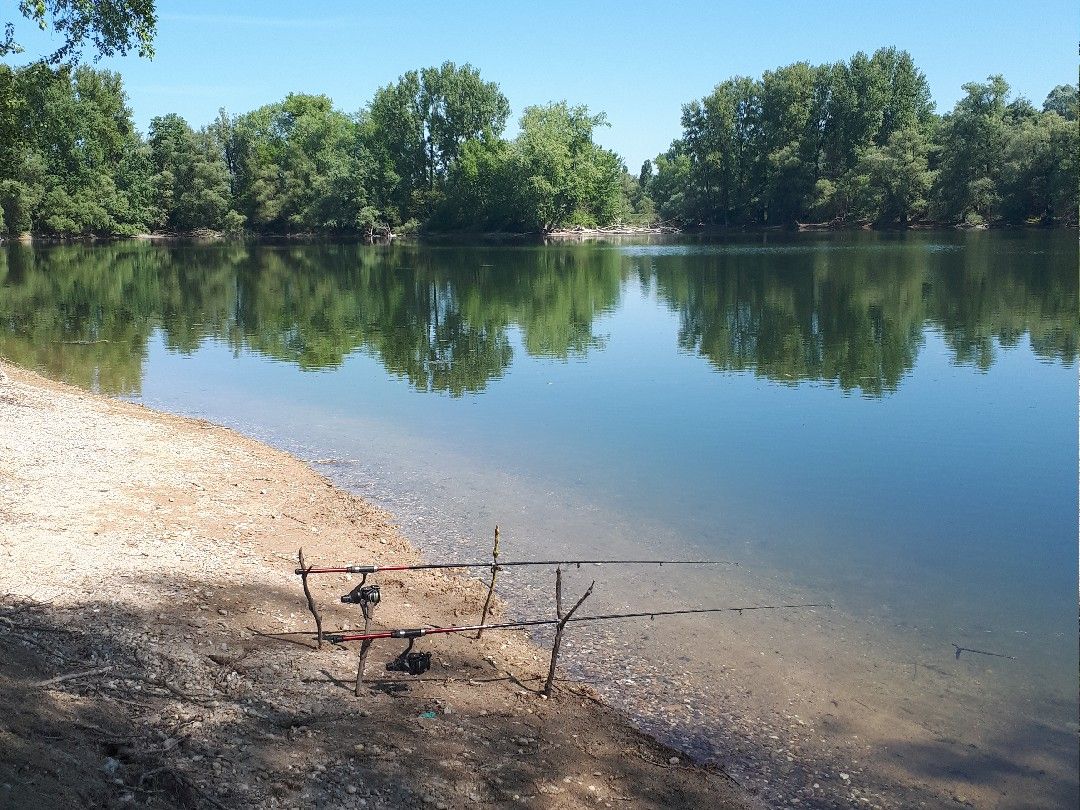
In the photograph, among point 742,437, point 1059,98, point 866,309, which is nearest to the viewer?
point 742,437

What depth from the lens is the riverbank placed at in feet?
20.0

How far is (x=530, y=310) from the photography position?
4012 centimetres

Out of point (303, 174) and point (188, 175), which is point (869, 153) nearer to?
point (303, 174)

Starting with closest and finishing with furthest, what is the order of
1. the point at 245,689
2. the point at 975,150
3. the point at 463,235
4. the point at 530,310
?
the point at 245,689, the point at 530,310, the point at 975,150, the point at 463,235

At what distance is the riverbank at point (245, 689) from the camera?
6090 millimetres

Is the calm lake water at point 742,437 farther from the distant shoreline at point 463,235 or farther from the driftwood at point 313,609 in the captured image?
the distant shoreline at point 463,235

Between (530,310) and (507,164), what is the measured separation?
71349mm

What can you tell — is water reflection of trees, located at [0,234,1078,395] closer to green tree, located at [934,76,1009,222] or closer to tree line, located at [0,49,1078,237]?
green tree, located at [934,76,1009,222]

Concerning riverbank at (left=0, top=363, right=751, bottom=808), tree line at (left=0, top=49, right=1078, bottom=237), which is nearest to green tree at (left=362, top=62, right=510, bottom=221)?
tree line at (left=0, top=49, right=1078, bottom=237)

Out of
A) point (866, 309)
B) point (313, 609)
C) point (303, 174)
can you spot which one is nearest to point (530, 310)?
point (866, 309)

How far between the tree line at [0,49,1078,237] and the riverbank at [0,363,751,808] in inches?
3734

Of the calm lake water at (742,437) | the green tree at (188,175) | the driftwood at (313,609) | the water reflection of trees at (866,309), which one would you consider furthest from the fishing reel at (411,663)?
Answer: the green tree at (188,175)

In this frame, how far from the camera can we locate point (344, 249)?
9400cm

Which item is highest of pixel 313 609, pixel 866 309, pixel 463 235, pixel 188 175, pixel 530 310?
pixel 188 175
